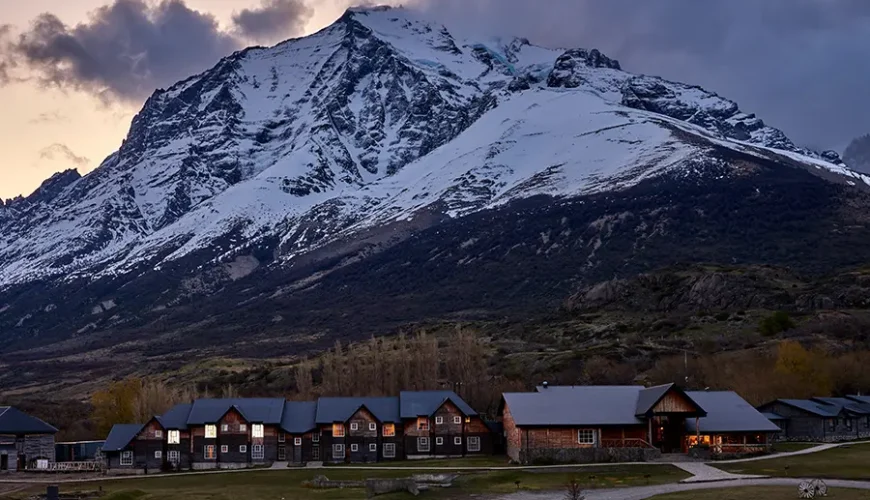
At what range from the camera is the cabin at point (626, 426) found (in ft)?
265

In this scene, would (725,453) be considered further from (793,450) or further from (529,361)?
(529,361)

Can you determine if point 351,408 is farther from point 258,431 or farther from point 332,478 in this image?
point 332,478

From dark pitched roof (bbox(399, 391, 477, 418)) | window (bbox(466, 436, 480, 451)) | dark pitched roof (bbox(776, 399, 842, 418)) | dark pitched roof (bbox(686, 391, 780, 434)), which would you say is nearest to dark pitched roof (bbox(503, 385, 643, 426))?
dark pitched roof (bbox(686, 391, 780, 434))

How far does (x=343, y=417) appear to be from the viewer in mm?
94500

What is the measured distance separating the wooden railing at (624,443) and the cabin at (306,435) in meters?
14.3

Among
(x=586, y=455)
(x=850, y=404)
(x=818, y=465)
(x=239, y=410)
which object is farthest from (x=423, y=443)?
(x=850, y=404)

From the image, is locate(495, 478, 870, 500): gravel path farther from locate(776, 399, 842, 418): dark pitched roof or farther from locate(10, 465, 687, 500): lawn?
locate(776, 399, 842, 418): dark pitched roof

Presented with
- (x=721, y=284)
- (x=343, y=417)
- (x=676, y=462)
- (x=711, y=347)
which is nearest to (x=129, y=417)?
(x=343, y=417)

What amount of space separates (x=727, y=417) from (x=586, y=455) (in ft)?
44.4

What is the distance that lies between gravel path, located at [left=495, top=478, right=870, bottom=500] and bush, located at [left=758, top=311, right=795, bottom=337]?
93.9 metres

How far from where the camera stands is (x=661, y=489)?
2308 inches

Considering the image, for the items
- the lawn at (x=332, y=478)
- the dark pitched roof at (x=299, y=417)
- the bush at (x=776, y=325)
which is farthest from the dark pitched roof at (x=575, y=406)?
the bush at (x=776, y=325)

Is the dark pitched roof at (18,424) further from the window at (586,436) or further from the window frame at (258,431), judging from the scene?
the window at (586,436)

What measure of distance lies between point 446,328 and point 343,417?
103679 mm
